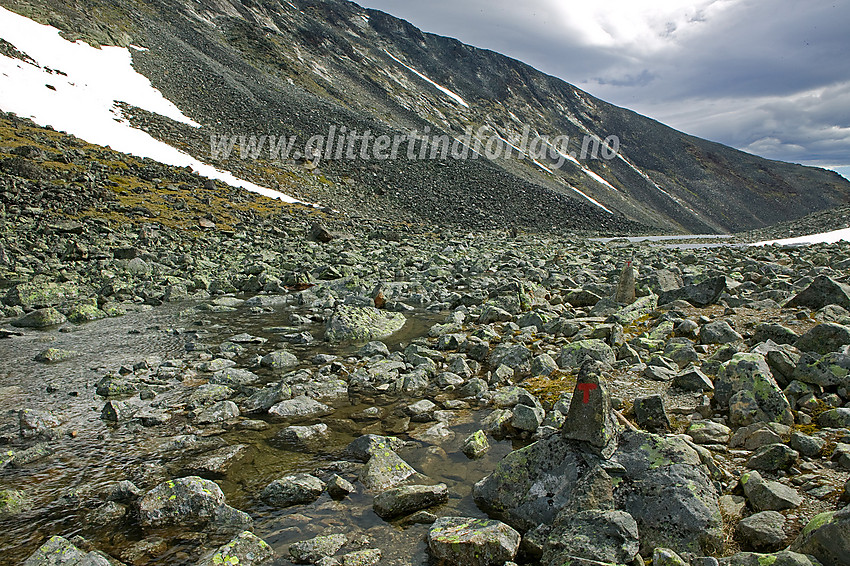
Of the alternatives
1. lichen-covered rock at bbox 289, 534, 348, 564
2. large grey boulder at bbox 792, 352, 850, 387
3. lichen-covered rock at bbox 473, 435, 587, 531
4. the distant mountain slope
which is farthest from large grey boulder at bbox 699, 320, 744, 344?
the distant mountain slope

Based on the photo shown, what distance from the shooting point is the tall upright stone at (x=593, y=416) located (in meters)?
3.96

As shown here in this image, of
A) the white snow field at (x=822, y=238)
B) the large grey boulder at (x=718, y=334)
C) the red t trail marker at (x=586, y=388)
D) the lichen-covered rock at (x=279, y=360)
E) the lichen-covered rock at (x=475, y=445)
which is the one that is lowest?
the lichen-covered rock at (x=279, y=360)

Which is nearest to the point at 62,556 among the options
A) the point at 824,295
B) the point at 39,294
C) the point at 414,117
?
the point at 39,294

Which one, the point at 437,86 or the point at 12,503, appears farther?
the point at 437,86

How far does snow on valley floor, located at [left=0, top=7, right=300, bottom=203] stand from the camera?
3303 cm

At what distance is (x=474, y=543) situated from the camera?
11.2 ft

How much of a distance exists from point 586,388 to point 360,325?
698cm

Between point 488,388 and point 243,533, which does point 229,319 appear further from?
point 243,533

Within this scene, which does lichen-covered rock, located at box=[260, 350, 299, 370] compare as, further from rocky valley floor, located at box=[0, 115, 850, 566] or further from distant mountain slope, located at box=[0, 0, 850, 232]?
distant mountain slope, located at box=[0, 0, 850, 232]

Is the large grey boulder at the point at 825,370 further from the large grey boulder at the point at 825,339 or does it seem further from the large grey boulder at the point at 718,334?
the large grey boulder at the point at 718,334

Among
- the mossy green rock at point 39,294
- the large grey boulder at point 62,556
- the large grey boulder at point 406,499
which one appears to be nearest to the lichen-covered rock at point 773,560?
the large grey boulder at point 406,499

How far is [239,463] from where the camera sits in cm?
496

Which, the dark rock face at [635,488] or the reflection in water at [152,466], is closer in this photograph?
the dark rock face at [635,488]

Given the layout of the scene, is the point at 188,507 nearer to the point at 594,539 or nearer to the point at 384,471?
the point at 384,471
